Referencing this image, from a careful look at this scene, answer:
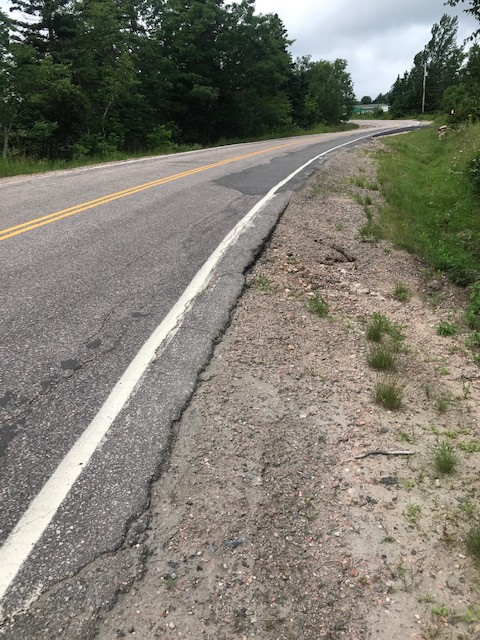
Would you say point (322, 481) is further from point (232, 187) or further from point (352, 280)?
point (232, 187)

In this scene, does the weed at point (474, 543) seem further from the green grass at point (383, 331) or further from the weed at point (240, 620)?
the green grass at point (383, 331)

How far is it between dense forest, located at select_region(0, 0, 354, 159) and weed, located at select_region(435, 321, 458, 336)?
627 inches

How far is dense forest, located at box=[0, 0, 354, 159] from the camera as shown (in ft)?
54.5

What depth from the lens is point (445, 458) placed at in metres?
2.61

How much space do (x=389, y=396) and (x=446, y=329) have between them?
64.8 inches

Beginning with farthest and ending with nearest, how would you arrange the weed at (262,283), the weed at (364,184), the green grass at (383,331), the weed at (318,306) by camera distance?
the weed at (364,184), the weed at (262,283), the weed at (318,306), the green grass at (383,331)

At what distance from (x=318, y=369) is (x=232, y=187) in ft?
24.0

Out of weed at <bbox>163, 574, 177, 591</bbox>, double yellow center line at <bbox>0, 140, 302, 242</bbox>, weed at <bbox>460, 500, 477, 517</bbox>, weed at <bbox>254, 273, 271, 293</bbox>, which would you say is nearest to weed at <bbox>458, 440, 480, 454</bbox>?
weed at <bbox>460, 500, 477, 517</bbox>

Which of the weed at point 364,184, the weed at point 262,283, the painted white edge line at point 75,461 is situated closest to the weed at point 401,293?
the weed at point 262,283

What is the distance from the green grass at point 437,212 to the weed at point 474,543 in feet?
13.9

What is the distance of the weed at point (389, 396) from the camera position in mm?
3152

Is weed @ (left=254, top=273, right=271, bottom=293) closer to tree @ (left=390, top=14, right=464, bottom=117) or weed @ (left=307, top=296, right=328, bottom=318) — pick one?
weed @ (left=307, top=296, right=328, bottom=318)

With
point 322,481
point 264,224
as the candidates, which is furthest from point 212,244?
point 322,481

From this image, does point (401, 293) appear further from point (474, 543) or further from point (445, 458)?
point (474, 543)
